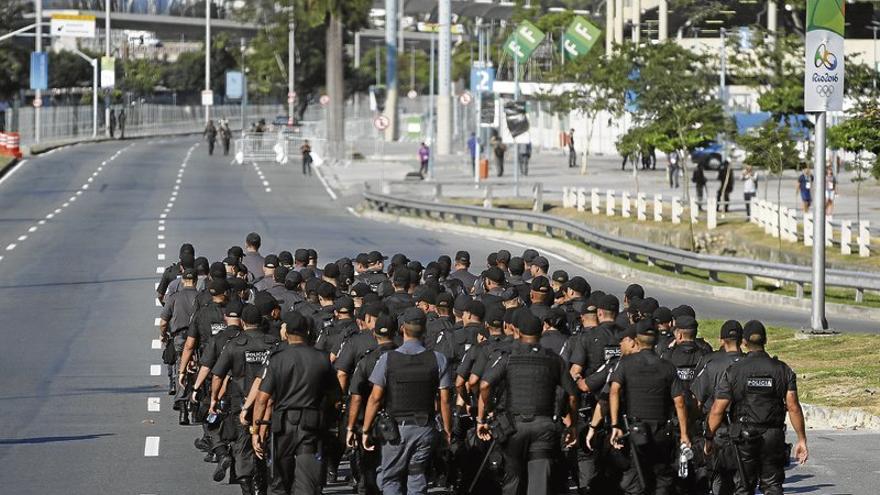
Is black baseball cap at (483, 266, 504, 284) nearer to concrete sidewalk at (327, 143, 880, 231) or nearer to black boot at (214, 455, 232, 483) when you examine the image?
black boot at (214, 455, 232, 483)

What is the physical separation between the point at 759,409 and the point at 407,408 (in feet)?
8.22

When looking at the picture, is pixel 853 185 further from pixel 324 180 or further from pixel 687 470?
pixel 687 470

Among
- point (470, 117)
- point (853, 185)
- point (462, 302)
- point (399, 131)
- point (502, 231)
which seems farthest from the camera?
point (399, 131)

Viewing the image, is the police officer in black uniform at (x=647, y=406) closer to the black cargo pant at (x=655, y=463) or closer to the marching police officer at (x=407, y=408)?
the black cargo pant at (x=655, y=463)

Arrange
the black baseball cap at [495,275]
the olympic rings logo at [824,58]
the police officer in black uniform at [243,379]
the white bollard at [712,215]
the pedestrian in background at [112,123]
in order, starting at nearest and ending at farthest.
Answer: the police officer in black uniform at [243,379] < the black baseball cap at [495,275] < the olympic rings logo at [824,58] < the white bollard at [712,215] < the pedestrian in background at [112,123]

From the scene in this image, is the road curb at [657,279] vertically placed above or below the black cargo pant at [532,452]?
below

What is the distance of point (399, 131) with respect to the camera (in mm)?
124312

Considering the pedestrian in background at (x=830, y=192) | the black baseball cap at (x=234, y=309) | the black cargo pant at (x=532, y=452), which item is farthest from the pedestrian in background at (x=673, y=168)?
the black cargo pant at (x=532, y=452)

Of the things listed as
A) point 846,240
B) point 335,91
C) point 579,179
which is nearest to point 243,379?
point 846,240

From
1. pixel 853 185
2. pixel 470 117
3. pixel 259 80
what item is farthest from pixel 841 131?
pixel 259 80

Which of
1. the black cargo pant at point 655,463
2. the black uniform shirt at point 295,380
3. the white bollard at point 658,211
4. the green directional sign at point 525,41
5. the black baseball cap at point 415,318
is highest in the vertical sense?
the green directional sign at point 525,41

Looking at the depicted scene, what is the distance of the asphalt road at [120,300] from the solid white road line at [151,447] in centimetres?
2

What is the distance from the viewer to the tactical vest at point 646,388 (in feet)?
40.9

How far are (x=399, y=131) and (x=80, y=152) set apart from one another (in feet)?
126
